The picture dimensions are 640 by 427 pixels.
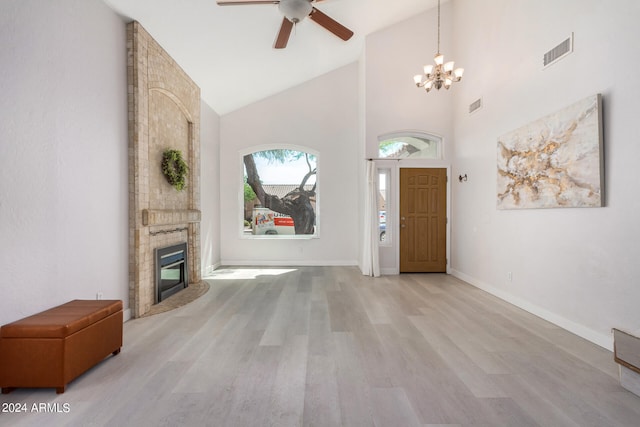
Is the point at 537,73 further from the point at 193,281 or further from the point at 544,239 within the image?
the point at 193,281

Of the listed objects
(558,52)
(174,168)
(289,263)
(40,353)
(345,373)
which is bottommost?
(345,373)

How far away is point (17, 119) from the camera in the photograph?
95.3 inches

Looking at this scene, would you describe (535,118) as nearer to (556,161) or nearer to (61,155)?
(556,161)

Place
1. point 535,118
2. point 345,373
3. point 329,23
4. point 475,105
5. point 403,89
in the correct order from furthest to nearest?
point 403,89, point 475,105, point 535,118, point 329,23, point 345,373

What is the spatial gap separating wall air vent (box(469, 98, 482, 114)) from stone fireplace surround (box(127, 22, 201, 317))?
4.83m

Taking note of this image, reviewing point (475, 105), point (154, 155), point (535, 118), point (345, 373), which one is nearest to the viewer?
point (345, 373)

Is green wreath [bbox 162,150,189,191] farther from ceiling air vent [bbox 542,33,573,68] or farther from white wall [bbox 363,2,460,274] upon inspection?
ceiling air vent [bbox 542,33,573,68]

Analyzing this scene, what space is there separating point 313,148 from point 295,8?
4.42 m

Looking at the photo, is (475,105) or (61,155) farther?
(475,105)

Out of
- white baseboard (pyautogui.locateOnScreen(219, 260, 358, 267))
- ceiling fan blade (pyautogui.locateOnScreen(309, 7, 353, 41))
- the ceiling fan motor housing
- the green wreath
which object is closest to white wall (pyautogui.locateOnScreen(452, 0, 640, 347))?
ceiling fan blade (pyautogui.locateOnScreen(309, 7, 353, 41))

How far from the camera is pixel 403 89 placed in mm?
6613

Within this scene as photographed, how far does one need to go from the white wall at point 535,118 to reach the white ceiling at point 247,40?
196cm

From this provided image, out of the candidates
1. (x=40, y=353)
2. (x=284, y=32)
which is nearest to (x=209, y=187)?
(x=284, y=32)

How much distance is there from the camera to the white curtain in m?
6.46
